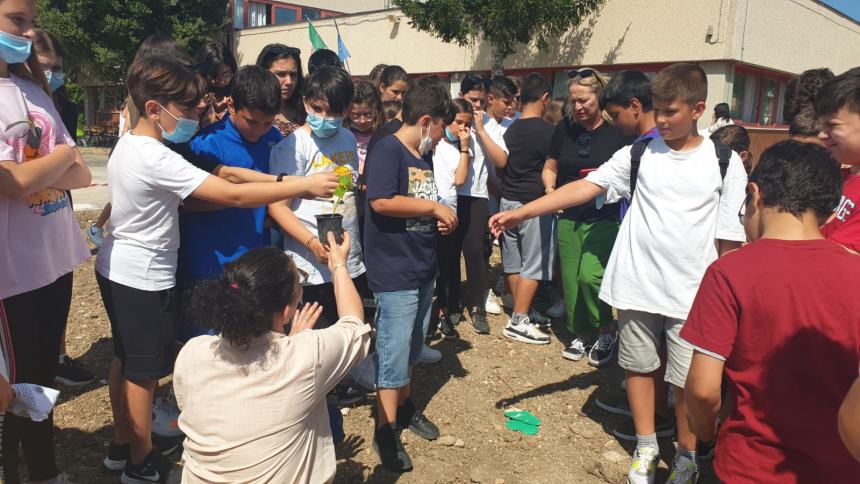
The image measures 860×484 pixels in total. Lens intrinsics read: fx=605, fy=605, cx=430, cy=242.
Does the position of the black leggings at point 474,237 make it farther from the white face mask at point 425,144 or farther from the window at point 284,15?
the window at point 284,15

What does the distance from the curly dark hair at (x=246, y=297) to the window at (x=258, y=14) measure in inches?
1204

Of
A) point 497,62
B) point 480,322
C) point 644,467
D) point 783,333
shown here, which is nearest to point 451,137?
point 480,322

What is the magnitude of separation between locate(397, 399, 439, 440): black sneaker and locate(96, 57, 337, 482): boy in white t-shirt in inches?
53.4

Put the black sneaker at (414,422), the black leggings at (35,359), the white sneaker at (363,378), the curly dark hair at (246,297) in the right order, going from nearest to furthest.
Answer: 1. the curly dark hair at (246,297)
2. the black leggings at (35,359)
3. the black sneaker at (414,422)
4. the white sneaker at (363,378)

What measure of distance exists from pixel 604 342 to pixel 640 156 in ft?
6.46

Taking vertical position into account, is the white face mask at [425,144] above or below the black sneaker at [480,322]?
above

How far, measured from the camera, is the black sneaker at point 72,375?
4082mm

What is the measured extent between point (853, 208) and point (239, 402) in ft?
7.59

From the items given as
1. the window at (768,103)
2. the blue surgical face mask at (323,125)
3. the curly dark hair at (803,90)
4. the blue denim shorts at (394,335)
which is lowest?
the blue denim shorts at (394,335)

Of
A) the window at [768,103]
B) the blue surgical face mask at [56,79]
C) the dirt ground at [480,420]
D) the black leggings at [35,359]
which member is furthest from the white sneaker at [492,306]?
the window at [768,103]

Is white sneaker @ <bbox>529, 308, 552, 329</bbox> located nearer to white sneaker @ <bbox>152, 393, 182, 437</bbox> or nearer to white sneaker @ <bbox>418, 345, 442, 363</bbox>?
white sneaker @ <bbox>418, 345, 442, 363</bbox>

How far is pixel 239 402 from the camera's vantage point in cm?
195

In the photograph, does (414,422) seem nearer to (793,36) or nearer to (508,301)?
(508,301)

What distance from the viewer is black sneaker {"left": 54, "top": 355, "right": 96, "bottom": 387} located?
13.4ft
